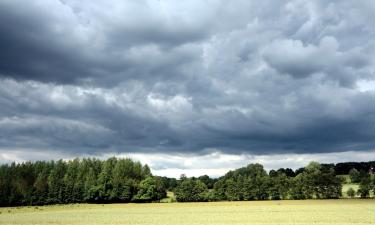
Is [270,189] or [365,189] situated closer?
[365,189]

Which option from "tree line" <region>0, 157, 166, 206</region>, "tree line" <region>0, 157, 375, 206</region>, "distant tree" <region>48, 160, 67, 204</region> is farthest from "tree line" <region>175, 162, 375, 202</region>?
"distant tree" <region>48, 160, 67, 204</region>

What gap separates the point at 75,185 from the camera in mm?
127500

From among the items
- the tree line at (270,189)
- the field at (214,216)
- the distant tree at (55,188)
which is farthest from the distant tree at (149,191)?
the field at (214,216)

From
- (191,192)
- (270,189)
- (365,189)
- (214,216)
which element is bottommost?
(214,216)

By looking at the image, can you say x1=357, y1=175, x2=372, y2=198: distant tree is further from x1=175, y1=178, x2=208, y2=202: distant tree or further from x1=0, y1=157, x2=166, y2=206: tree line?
x1=0, y1=157, x2=166, y2=206: tree line

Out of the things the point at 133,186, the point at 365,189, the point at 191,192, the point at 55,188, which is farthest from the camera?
the point at 133,186

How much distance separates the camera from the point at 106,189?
414ft

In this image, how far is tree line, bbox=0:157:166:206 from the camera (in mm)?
123750

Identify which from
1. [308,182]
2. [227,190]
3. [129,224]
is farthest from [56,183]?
[129,224]

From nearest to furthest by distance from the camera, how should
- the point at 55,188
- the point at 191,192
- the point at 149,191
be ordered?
the point at 191,192, the point at 149,191, the point at 55,188

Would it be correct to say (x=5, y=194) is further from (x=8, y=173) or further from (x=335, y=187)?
(x=335, y=187)

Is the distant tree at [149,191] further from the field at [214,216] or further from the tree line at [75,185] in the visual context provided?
the field at [214,216]

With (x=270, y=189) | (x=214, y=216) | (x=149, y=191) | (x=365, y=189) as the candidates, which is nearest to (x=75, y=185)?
(x=149, y=191)

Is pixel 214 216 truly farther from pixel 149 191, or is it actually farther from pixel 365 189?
pixel 365 189
